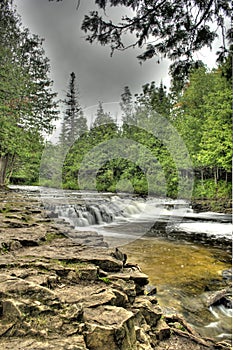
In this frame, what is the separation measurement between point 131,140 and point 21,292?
22901 mm

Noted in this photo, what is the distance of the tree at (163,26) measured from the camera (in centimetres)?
322

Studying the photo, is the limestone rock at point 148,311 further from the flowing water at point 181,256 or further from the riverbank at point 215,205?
the riverbank at point 215,205

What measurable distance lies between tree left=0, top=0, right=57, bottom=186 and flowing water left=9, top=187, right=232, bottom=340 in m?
5.19

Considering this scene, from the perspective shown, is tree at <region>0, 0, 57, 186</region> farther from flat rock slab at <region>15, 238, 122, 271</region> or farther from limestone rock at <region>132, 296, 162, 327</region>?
limestone rock at <region>132, 296, 162, 327</region>

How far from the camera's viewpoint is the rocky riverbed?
1477 millimetres

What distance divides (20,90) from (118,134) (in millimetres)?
9716

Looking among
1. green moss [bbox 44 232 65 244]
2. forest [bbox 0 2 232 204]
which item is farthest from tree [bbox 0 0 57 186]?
green moss [bbox 44 232 65 244]

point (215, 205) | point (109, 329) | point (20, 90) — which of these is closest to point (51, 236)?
point (109, 329)

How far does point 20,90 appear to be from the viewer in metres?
13.3

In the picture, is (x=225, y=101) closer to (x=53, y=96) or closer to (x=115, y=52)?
(x=53, y=96)

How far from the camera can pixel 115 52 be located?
3.76 m

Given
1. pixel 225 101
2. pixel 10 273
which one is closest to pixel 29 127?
pixel 225 101

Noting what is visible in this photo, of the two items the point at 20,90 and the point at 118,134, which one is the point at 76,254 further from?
the point at 118,134

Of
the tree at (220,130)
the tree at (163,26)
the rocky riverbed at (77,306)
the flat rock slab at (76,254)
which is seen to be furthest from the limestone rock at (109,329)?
the tree at (220,130)
